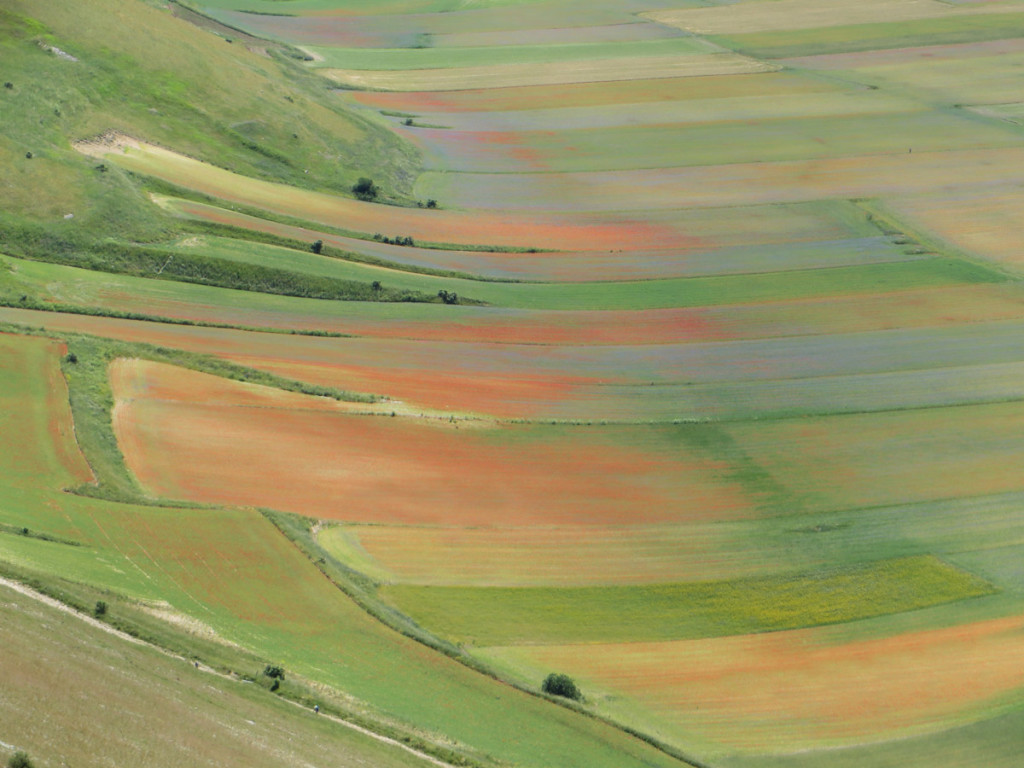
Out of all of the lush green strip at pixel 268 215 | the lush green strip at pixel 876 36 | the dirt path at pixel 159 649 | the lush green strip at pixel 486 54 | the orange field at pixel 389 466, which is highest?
the lush green strip at pixel 876 36

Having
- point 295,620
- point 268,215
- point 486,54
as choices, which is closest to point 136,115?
point 268,215

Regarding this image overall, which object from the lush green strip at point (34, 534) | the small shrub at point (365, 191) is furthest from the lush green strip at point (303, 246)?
the lush green strip at point (34, 534)

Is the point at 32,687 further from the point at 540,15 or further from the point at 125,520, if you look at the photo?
the point at 540,15

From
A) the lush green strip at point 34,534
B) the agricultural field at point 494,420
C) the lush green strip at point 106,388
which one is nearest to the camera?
the agricultural field at point 494,420

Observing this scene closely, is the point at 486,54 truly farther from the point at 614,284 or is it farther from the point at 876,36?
the point at 614,284

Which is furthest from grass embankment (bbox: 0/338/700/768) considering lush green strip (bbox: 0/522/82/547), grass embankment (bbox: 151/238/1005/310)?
grass embankment (bbox: 151/238/1005/310)

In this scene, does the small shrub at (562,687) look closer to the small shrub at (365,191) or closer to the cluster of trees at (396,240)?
the cluster of trees at (396,240)
